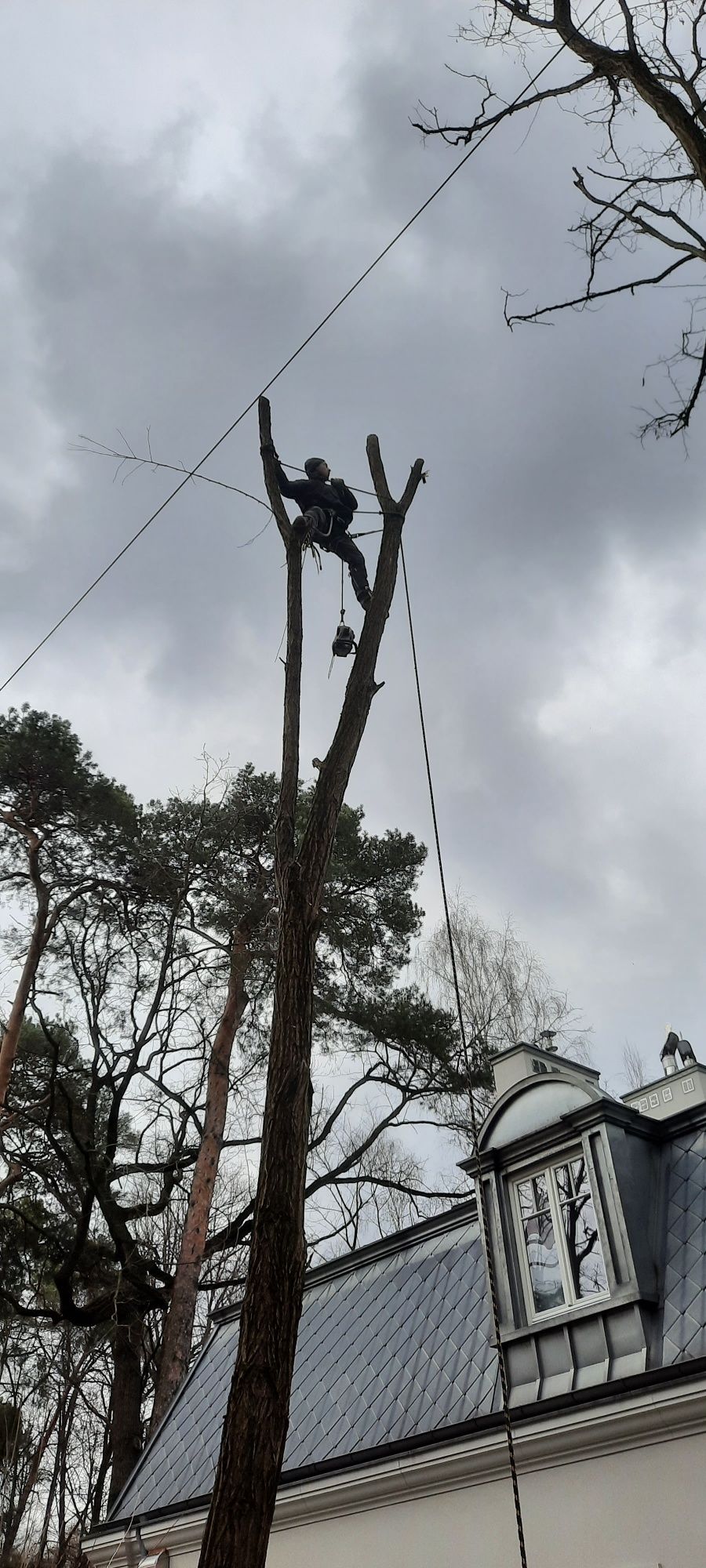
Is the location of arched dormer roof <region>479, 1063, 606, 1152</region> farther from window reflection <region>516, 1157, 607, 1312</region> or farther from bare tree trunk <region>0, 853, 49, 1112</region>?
bare tree trunk <region>0, 853, 49, 1112</region>

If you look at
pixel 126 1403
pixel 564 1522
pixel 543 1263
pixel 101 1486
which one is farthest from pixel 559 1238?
pixel 101 1486

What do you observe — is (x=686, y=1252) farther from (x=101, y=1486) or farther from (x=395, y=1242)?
(x=101, y=1486)

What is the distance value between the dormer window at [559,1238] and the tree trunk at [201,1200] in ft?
19.5

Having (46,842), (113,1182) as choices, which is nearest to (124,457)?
(46,842)

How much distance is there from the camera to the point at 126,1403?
14016 mm

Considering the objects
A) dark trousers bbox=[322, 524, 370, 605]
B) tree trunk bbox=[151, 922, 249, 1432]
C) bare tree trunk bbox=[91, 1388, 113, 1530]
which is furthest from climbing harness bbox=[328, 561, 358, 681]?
bare tree trunk bbox=[91, 1388, 113, 1530]

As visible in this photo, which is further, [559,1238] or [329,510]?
[559,1238]

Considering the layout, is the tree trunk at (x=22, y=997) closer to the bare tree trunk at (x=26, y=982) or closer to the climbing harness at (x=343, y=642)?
the bare tree trunk at (x=26, y=982)

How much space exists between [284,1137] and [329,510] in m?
4.09

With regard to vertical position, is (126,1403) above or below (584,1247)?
above

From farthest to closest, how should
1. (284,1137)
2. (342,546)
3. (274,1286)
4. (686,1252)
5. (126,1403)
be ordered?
(126,1403) → (342,546) → (686,1252) → (284,1137) → (274,1286)

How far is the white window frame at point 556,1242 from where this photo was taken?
22.0ft

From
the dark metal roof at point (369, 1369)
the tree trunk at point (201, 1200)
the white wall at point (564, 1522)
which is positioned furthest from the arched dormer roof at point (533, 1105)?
the tree trunk at point (201, 1200)

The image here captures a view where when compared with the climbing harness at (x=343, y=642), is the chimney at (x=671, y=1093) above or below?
below
